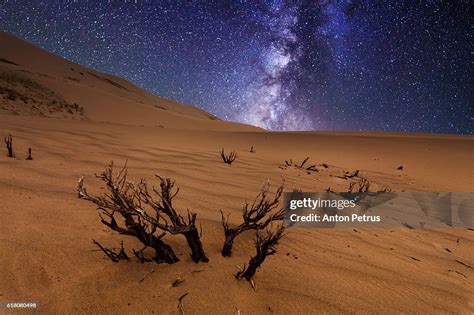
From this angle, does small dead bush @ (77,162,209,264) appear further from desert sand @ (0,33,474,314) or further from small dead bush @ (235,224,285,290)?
small dead bush @ (235,224,285,290)

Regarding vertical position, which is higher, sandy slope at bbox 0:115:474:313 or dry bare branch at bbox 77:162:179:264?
dry bare branch at bbox 77:162:179:264

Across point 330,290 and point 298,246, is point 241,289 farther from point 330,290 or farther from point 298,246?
point 298,246

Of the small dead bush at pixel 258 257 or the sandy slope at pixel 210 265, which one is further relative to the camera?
the small dead bush at pixel 258 257

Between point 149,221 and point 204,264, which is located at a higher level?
point 149,221

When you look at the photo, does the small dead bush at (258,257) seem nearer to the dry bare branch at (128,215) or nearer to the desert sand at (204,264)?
the desert sand at (204,264)

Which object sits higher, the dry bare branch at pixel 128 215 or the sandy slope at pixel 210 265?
the dry bare branch at pixel 128 215

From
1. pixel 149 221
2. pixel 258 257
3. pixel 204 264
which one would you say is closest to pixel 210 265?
pixel 204 264

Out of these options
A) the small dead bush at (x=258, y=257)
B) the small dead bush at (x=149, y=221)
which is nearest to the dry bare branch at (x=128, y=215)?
the small dead bush at (x=149, y=221)

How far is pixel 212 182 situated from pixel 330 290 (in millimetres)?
2269

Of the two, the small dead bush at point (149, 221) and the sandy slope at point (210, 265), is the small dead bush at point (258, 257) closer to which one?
the sandy slope at point (210, 265)

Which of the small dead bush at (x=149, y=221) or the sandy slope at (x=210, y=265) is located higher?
the small dead bush at (x=149, y=221)

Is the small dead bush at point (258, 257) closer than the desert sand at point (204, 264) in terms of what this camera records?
No

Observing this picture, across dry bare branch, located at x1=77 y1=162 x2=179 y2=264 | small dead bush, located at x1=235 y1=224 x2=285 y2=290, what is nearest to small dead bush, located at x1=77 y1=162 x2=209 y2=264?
dry bare branch, located at x1=77 y1=162 x2=179 y2=264

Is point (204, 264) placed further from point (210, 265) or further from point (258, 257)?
point (258, 257)
